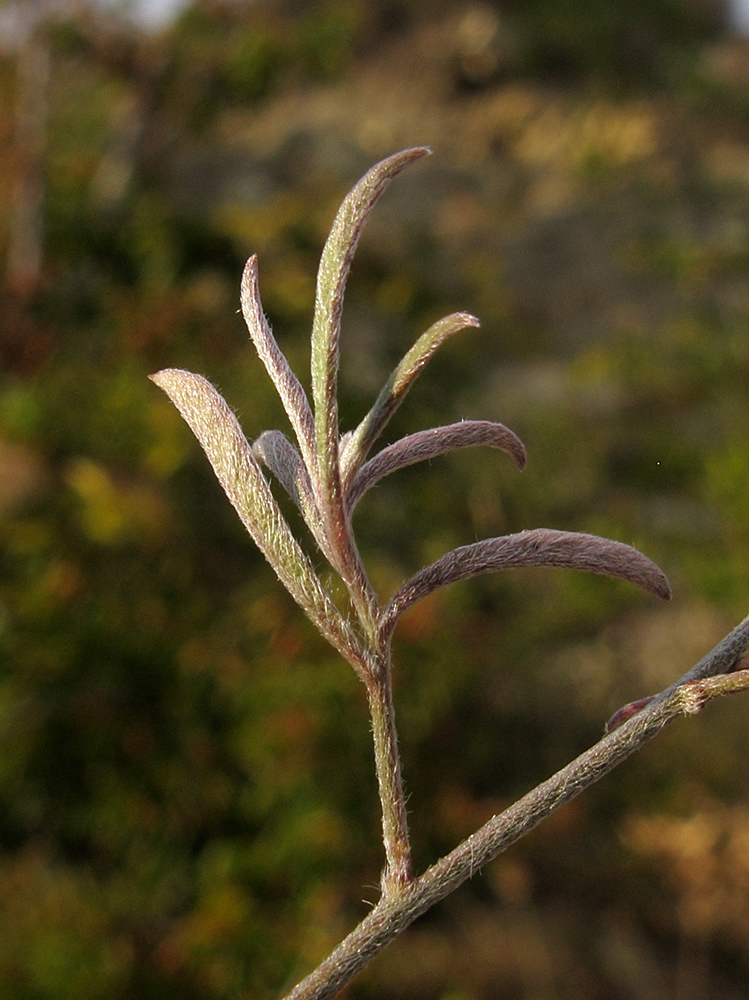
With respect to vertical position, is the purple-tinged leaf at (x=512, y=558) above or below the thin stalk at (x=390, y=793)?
above

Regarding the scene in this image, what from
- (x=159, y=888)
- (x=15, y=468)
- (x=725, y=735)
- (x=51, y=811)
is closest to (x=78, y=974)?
(x=159, y=888)

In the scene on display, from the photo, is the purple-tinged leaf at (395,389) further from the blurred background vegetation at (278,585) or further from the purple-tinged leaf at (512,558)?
the blurred background vegetation at (278,585)

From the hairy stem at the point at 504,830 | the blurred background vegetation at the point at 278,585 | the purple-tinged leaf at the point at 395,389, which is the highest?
the purple-tinged leaf at the point at 395,389

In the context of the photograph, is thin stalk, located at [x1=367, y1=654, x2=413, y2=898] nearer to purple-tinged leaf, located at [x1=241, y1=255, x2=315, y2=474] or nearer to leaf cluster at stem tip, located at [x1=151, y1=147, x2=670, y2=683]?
leaf cluster at stem tip, located at [x1=151, y1=147, x2=670, y2=683]

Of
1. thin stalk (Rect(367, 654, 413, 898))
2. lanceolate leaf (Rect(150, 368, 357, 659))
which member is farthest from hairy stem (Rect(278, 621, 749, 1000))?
lanceolate leaf (Rect(150, 368, 357, 659))

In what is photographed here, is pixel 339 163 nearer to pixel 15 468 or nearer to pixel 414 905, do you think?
pixel 15 468

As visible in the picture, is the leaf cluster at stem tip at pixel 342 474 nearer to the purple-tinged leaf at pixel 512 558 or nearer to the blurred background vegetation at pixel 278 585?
the purple-tinged leaf at pixel 512 558

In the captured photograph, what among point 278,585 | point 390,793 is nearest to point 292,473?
point 390,793

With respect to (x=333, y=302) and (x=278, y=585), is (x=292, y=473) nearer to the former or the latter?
(x=333, y=302)

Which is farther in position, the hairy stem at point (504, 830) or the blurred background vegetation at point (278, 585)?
the blurred background vegetation at point (278, 585)

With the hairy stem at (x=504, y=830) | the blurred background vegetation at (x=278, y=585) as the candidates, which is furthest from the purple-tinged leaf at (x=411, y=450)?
the blurred background vegetation at (x=278, y=585)
